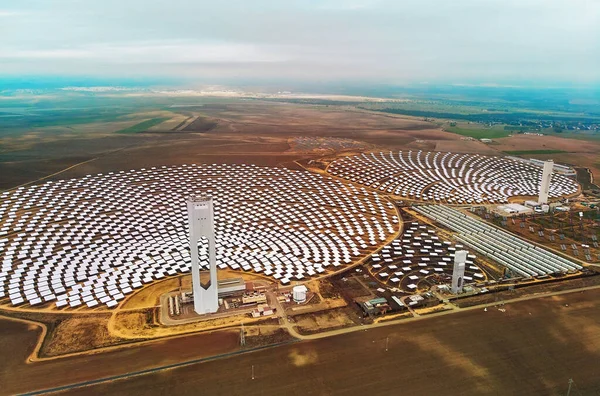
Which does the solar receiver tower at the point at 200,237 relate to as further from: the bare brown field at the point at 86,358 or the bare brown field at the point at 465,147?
the bare brown field at the point at 465,147

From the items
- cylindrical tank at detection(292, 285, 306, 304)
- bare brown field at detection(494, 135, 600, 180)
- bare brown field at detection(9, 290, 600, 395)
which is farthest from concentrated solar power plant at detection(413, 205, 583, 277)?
bare brown field at detection(494, 135, 600, 180)

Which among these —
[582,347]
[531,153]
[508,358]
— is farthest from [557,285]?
[531,153]

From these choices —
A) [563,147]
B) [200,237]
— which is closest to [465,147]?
[563,147]

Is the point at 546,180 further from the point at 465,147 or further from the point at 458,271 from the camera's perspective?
the point at 465,147

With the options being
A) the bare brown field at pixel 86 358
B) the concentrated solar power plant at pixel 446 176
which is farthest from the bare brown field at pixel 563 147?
the bare brown field at pixel 86 358

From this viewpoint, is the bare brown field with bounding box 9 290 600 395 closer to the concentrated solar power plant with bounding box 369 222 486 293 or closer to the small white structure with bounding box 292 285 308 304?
the small white structure with bounding box 292 285 308 304
